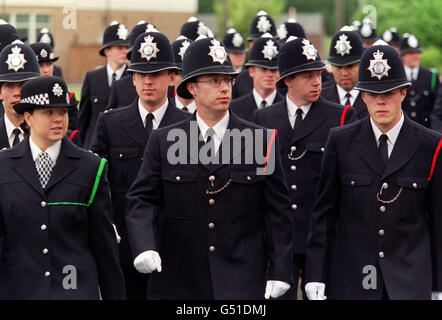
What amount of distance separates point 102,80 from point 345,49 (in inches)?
148

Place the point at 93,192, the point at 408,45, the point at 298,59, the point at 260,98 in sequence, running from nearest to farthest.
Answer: the point at 93,192, the point at 298,59, the point at 260,98, the point at 408,45

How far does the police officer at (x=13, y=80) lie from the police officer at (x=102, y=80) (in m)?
3.40

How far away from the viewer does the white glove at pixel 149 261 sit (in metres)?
7.22

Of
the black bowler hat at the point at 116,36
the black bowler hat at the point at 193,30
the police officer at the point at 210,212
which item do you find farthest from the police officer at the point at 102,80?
the police officer at the point at 210,212

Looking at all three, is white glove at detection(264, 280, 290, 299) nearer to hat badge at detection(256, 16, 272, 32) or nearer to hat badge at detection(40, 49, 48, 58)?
hat badge at detection(40, 49, 48, 58)

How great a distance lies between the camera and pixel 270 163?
7.45 meters

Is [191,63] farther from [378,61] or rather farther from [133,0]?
[133,0]

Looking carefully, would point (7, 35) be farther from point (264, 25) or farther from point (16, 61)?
point (264, 25)

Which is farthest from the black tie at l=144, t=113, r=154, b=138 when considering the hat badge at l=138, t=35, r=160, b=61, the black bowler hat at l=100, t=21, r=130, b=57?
the black bowler hat at l=100, t=21, r=130, b=57

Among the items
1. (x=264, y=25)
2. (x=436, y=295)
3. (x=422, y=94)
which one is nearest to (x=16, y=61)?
(x=436, y=295)

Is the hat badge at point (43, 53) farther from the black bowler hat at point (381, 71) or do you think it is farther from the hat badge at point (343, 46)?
the black bowler hat at point (381, 71)

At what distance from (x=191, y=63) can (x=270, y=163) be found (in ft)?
3.19

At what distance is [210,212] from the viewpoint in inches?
294

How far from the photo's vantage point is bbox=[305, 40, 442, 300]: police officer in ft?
24.1
